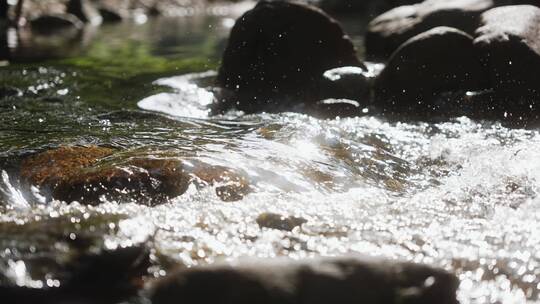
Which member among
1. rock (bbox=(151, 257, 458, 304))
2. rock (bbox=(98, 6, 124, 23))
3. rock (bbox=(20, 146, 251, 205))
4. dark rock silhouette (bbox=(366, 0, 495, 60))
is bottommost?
rock (bbox=(98, 6, 124, 23))

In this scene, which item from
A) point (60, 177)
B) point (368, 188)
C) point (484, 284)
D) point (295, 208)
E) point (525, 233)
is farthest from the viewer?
point (368, 188)

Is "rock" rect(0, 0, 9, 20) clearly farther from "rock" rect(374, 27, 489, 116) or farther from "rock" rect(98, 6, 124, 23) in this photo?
"rock" rect(374, 27, 489, 116)

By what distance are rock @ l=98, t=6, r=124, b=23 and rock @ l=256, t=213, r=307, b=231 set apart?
24.6 m

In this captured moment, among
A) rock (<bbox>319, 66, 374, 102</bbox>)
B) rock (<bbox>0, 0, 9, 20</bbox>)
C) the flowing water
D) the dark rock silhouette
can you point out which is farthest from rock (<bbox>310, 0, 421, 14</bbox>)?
the flowing water

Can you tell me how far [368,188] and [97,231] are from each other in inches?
93.2

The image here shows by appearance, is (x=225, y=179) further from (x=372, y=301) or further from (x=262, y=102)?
(x=262, y=102)

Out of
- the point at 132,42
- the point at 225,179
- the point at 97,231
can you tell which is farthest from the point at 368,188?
the point at 132,42

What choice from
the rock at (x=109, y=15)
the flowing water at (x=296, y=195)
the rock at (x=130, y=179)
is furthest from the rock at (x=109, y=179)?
the rock at (x=109, y=15)

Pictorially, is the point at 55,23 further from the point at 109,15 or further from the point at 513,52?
the point at 513,52

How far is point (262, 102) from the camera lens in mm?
8594

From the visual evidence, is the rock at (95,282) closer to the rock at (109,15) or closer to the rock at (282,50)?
the rock at (282,50)

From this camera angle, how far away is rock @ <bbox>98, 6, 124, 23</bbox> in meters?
26.7

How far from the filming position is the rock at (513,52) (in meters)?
7.50

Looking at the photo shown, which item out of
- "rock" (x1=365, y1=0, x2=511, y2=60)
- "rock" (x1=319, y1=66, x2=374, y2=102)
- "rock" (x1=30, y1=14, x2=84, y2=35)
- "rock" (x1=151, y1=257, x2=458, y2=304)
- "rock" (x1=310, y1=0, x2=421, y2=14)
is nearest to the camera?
"rock" (x1=151, y1=257, x2=458, y2=304)
